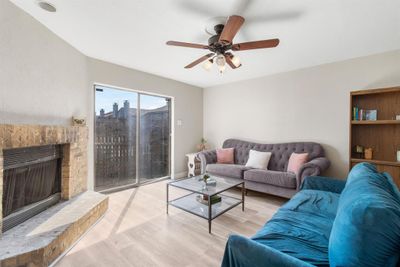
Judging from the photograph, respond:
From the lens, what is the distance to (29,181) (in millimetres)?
2135

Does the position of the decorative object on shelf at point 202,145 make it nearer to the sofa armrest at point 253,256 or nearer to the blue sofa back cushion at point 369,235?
the sofa armrest at point 253,256

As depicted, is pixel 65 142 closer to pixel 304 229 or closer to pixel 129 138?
pixel 129 138

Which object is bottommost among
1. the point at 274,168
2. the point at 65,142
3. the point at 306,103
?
the point at 274,168

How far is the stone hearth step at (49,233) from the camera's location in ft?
4.99

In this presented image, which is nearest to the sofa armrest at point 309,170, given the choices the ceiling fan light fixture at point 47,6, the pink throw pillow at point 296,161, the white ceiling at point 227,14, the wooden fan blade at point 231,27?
the pink throw pillow at point 296,161

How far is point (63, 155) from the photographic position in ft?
8.50

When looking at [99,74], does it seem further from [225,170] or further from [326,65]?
[326,65]

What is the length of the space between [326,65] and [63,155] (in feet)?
14.6

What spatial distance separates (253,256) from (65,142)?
2.50 m

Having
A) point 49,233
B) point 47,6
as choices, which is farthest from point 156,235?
point 47,6

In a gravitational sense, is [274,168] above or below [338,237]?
below

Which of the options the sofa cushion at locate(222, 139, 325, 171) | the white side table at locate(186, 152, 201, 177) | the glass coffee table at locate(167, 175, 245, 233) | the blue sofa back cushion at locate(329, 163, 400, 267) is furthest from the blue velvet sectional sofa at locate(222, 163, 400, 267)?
the white side table at locate(186, 152, 201, 177)

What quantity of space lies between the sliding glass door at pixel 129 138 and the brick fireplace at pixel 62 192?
648 mm

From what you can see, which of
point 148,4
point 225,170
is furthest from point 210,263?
point 148,4
